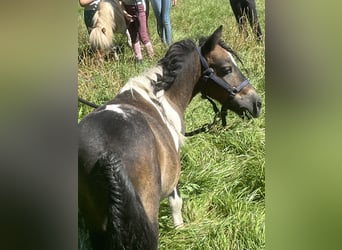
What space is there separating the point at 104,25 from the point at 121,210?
0.90 m

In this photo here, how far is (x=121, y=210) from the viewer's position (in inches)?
92.8

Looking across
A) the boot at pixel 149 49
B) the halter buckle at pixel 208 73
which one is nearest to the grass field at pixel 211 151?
the boot at pixel 149 49

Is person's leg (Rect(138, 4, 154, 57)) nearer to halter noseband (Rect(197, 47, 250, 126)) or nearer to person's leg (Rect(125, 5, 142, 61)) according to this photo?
person's leg (Rect(125, 5, 142, 61))

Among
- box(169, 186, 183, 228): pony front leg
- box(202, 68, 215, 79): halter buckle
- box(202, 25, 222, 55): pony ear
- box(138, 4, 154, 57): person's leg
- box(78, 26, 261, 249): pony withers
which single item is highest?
box(138, 4, 154, 57): person's leg

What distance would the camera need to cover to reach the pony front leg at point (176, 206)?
2619 mm

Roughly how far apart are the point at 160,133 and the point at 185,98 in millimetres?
284

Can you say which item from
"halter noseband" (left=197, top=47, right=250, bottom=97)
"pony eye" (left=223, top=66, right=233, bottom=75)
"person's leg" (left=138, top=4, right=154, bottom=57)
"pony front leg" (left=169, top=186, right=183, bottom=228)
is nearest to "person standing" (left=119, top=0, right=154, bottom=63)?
"person's leg" (left=138, top=4, right=154, bottom=57)

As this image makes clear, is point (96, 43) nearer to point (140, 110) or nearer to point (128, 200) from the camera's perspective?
point (140, 110)

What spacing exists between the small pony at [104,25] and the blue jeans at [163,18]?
180 mm

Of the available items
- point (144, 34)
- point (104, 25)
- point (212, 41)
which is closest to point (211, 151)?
point (212, 41)

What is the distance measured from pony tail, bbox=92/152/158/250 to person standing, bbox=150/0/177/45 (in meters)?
0.67

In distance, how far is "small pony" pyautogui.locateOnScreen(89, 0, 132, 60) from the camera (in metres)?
2.57

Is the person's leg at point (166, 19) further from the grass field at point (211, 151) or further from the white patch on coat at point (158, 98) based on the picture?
the white patch on coat at point (158, 98)
